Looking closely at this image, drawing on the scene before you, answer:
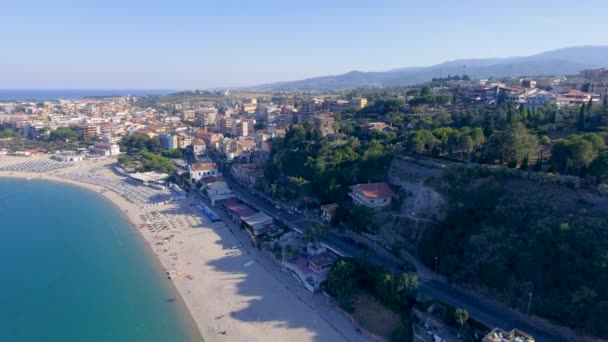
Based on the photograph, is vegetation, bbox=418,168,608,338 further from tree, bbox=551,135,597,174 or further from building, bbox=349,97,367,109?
building, bbox=349,97,367,109

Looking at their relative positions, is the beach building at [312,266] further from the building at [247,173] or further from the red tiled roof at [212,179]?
the red tiled roof at [212,179]

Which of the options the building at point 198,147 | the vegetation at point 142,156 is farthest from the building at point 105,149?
the building at point 198,147

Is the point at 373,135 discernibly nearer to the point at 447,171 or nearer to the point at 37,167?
the point at 447,171

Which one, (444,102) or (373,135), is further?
(444,102)

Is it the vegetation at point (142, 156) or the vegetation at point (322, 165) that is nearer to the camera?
the vegetation at point (322, 165)

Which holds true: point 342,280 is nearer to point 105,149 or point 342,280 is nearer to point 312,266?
point 312,266

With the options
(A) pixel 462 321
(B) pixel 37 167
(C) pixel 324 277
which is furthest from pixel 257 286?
(B) pixel 37 167

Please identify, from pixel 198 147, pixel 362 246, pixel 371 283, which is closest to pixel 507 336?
pixel 371 283
